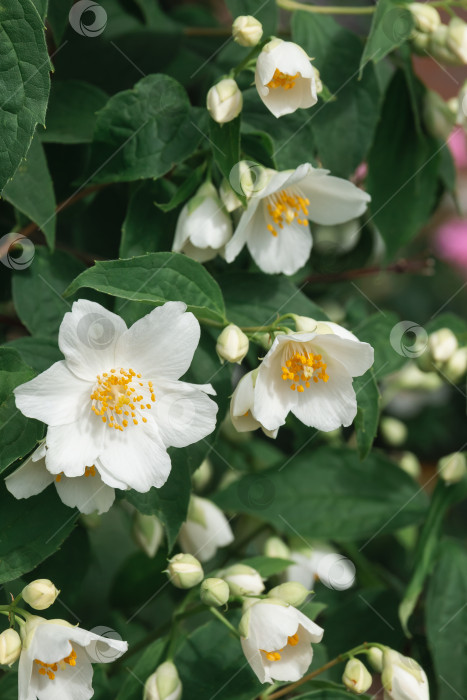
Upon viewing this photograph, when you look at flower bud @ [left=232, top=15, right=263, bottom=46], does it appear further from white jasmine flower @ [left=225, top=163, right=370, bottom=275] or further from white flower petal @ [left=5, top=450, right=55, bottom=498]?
white flower petal @ [left=5, top=450, right=55, bottom=498]

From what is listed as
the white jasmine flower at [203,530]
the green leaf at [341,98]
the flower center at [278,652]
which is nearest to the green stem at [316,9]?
the green leaf at [341,98]

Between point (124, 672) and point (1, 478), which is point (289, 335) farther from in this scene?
point (124, 672)

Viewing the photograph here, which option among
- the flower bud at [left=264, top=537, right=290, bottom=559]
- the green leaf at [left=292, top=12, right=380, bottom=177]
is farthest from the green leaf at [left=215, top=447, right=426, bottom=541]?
the green leaf at [left=292, top=12, right=380, bottom=177]

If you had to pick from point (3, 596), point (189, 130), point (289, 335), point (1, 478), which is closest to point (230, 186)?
point (189, 130)

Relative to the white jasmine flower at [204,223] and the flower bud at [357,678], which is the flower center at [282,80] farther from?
the flower bud at [357,678]

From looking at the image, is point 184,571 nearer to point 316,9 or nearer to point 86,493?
point 86,493

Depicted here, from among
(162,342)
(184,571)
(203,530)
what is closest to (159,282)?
(162,342)
